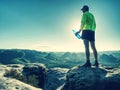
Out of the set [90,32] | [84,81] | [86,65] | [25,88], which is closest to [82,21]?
[90,32]

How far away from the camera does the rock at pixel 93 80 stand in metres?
12.6

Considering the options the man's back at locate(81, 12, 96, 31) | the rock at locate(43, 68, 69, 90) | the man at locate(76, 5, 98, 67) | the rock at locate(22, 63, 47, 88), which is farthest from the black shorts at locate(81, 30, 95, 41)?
the rock at locate(22, 63, 47, 88)

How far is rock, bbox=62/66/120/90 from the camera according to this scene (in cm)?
1261

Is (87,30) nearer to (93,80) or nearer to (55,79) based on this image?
(93,80)

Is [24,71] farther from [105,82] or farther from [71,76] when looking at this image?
[105,82]

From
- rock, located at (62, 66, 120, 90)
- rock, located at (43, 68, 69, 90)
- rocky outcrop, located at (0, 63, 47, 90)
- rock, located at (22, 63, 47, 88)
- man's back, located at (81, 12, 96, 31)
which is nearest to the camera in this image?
rock, located at (62, 66, 120, 90)

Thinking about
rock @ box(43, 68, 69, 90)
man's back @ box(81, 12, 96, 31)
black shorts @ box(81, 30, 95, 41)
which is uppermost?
man's back @ box(81, 12, 96, 31)

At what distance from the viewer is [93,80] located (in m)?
12.7

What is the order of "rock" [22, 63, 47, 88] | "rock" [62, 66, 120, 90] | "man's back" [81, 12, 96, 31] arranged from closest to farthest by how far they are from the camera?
"rock" [62, 66, 120, 90] < "man's back" [81, 12, 96, 31] < "rock" [22, 63, 47, 88]

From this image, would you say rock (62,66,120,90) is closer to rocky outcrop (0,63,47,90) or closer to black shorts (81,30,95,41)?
black shorts (81,30,95,41)

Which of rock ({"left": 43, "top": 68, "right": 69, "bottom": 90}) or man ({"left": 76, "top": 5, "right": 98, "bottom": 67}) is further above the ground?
man ({"left": 76, "top": 5, "right": 98, "bottom": 67})

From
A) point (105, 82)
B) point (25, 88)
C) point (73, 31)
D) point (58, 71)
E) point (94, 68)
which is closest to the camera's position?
point (25, 88)

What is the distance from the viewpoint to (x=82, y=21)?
13.8m

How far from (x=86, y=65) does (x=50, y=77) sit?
693cm
